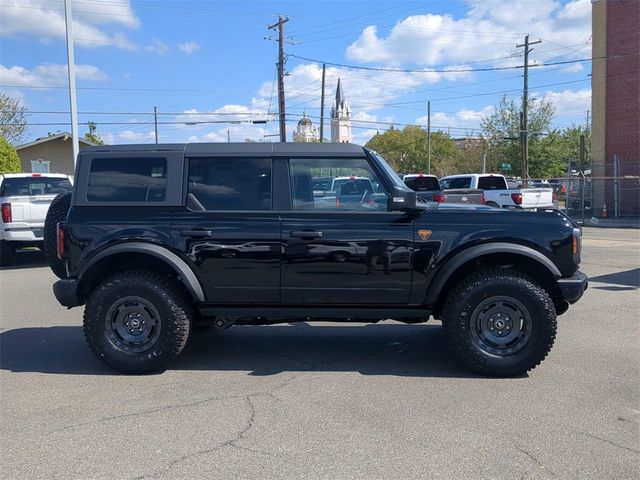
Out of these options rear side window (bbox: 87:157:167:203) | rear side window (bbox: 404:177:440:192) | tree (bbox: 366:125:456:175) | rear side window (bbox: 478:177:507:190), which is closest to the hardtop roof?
rear side window (bbox: 87:157:167:203)

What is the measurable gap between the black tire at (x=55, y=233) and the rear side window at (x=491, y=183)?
17.6m

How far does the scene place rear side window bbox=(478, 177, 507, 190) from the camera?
21484 millimetres

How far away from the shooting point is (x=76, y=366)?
222 inches

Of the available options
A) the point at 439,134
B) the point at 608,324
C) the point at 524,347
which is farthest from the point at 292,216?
the point at 439,134

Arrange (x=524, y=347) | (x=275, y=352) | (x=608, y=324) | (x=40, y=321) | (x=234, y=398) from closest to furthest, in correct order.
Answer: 1. (x=234, y=398)
2. (x=524, y=347)
3. (x=275, y=352)
4. (x=608, y=324)
5. (x=40, y=321)

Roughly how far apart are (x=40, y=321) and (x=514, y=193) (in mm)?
15871

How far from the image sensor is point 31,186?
522 inches

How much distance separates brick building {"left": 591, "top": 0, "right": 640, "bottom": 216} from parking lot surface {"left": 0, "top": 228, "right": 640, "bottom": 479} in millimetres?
23667

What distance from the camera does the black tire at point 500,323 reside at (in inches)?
200

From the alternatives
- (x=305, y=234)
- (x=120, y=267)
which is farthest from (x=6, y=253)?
(x=305, y=234)

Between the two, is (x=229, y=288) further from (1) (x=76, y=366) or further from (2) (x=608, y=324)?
(2) (x=608, y=324)

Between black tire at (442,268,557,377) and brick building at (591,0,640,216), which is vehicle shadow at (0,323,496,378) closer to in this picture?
black tire at (442,268,557,377)

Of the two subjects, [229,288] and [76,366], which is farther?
[76,366]

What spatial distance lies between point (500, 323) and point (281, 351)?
222 centimetres
